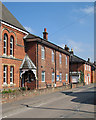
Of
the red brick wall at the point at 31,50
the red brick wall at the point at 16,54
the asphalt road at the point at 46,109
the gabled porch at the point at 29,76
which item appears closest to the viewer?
the asphalt road at the point at 46,109

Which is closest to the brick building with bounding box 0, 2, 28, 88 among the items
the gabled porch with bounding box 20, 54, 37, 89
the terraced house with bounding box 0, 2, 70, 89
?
the terraced house with bounding box 0, 2, 70, 89

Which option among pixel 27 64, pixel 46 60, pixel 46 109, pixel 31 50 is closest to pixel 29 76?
pixel 27 64

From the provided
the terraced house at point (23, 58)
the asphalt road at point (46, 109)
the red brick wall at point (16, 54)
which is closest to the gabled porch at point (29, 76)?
the terraced house at point (23, 58)

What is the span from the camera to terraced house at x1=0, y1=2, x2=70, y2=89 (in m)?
20.1

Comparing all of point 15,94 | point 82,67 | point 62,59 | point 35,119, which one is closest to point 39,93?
point 15,94

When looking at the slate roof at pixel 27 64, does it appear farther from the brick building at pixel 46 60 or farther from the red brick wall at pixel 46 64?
the red brick wall at pixel 46 64

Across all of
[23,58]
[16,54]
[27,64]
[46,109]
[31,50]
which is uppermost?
[31,50]

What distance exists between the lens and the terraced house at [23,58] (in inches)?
792

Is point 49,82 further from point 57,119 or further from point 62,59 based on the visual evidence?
point 57,119

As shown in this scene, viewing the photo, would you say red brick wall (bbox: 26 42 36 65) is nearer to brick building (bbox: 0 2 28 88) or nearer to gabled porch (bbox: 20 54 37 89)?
gabled porch (bbox: 20 54 37 89)

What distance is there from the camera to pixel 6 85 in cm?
1984

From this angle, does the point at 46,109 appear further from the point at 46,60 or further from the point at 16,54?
the point at 46,60

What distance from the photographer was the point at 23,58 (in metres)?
23.6

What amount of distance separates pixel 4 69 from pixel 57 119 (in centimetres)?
1222
